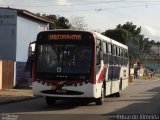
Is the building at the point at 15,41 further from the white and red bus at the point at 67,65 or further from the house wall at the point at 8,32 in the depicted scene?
the white and red bus at the point at 67,65

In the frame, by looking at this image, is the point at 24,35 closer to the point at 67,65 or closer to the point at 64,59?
the point at 64,59

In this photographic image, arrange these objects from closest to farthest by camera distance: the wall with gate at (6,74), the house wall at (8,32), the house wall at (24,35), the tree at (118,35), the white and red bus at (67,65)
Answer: the white and red bus at (67,65)
the wall with gate at (6,74)
the house wall at (8,32)
the house wall at (24,35)
the tree at (118,35)

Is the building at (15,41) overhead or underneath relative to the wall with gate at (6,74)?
overhead

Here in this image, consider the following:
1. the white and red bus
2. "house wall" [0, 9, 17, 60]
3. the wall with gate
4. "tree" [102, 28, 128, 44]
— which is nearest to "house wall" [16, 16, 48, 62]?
"house wall" [0, 9, 17, 60]

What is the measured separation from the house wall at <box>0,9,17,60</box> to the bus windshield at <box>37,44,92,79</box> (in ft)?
58.1

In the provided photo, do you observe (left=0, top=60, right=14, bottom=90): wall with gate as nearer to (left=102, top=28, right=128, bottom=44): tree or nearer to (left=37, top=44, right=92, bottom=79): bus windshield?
(left=37, top=44, right=92, bottom=79): bus windshield

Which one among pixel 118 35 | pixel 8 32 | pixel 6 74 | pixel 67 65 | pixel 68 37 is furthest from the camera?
pixel 118 35

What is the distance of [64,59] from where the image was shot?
2150 centimetres

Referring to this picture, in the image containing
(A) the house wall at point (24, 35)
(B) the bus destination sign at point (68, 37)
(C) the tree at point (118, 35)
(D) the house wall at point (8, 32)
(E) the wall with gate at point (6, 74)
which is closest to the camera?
(B) the bus destination sign at point (68, 37)

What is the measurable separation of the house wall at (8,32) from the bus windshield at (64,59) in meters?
17.7

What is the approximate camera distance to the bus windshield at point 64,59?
21344 mm

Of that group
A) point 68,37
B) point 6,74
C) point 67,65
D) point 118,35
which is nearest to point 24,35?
point 6,74

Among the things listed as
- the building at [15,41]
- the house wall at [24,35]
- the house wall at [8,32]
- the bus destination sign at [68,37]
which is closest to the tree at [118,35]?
the house wall at [24,35]

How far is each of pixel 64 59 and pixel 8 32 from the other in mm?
18588
